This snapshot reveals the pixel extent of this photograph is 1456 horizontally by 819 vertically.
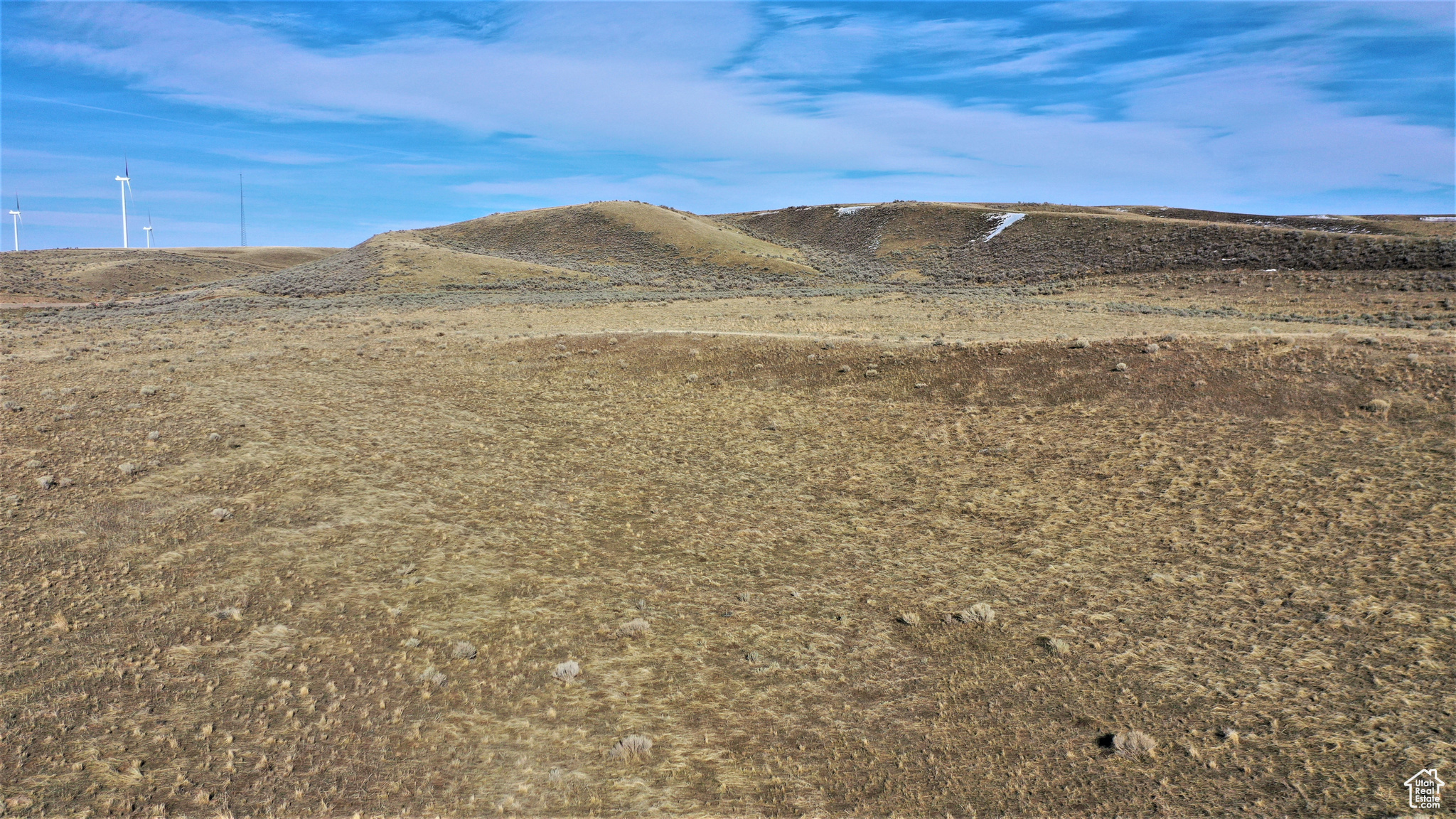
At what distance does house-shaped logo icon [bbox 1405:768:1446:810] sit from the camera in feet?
16.4

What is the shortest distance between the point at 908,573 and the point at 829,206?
273ft

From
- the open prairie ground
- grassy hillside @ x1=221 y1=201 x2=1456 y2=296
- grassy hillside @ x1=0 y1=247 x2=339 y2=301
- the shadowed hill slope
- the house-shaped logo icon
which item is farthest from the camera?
grassy hillside @ x1=0 y1=247 x2=339 y2=301

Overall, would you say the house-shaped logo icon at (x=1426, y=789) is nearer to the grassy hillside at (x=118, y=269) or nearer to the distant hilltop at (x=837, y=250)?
the distant hilltop at (x=837, y=250)

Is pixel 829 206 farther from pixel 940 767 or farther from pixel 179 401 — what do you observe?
pixel 940 767

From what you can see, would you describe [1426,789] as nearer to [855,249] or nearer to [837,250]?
[855,249]

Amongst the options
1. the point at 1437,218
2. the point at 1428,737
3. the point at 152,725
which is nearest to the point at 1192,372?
the point at 1428,737

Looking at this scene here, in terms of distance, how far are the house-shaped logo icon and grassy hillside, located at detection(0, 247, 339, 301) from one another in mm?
67832

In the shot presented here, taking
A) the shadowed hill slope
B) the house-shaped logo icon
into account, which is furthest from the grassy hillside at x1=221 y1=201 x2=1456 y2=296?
the house-shaped logo icon

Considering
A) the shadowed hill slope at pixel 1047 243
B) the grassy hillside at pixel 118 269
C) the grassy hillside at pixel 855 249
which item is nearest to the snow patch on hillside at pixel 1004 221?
the shadowed hill slope at pixel 1047 243

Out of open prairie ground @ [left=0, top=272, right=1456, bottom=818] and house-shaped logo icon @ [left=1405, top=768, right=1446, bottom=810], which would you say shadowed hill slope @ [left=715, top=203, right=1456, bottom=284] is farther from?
house-shaped logo icon @ [left=1405, top=768, right=1446, bottom=810]

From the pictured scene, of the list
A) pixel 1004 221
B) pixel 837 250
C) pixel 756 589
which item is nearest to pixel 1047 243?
pixel 1004 221

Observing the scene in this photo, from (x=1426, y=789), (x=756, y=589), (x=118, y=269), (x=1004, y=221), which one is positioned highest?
(x=1004, y=221)

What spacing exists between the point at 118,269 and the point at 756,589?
81421 millimetres

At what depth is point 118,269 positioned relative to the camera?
6656 centimetres
